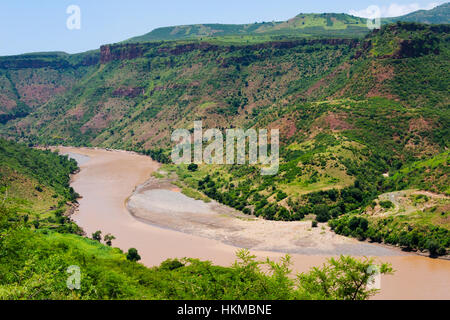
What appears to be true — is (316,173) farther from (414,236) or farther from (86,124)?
(86,124)

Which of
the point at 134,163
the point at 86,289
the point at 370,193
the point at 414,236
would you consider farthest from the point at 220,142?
the point at 86,289

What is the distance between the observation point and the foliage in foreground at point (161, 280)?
2794cm

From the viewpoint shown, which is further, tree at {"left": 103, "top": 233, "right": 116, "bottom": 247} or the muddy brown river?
tree at {"left": 103, "top": 233, "right": 116, "bottom": 247}

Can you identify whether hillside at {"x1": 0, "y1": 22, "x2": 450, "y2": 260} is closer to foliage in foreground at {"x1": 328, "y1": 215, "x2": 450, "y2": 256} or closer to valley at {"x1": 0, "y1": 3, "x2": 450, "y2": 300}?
valley at {"x1": 0, "y1": 3, "x2": 450, "y2": 300}

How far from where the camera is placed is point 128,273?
42.7 metres

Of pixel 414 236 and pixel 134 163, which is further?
pixel 134 163

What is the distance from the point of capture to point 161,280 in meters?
39.4

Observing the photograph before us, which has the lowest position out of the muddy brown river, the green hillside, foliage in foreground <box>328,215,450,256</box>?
the muddy brown river

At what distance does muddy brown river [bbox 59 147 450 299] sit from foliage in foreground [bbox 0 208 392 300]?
14781mm

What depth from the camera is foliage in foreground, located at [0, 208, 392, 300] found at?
27938 millimetres

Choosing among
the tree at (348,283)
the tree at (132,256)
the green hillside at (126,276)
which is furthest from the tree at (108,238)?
the tree at (348,283)

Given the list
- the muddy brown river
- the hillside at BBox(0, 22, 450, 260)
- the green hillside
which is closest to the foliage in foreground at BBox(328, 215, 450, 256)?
the hillside at BBox(0, 22, 450, 260)

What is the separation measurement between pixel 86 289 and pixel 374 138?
76547 millimetres

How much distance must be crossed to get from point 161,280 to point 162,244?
26282 millimetres
